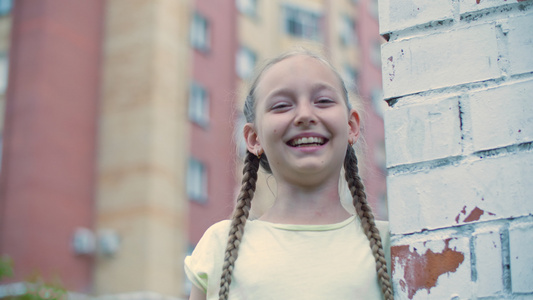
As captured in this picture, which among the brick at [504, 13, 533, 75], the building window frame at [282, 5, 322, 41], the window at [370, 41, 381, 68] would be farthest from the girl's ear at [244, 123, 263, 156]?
the window at [370, 41, 381, 68]

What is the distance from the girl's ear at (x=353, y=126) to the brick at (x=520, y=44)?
720mm

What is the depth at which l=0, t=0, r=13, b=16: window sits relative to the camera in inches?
672

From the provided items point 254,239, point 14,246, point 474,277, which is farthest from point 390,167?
point 14,246

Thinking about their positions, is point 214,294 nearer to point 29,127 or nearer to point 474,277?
point 474,277

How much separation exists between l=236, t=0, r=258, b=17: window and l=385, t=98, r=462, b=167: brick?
1888cm

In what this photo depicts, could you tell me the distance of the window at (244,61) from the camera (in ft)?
65.7

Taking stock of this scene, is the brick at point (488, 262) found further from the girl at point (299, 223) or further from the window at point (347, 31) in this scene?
the window at point (347, 31)

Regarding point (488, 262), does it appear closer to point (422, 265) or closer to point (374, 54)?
point (422, 265)

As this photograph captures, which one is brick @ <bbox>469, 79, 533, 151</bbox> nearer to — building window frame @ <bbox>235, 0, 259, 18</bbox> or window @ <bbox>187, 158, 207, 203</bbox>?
window @ <bbox>187, 158, 207, 203</bbox>

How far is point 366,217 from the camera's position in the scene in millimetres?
2188

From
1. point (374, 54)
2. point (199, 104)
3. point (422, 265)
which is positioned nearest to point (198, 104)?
point (199, 104)

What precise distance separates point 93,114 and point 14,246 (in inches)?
136

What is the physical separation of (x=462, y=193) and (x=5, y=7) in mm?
16822

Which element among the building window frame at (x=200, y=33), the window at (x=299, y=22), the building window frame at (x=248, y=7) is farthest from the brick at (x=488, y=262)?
the window at (x=299, y=22)
